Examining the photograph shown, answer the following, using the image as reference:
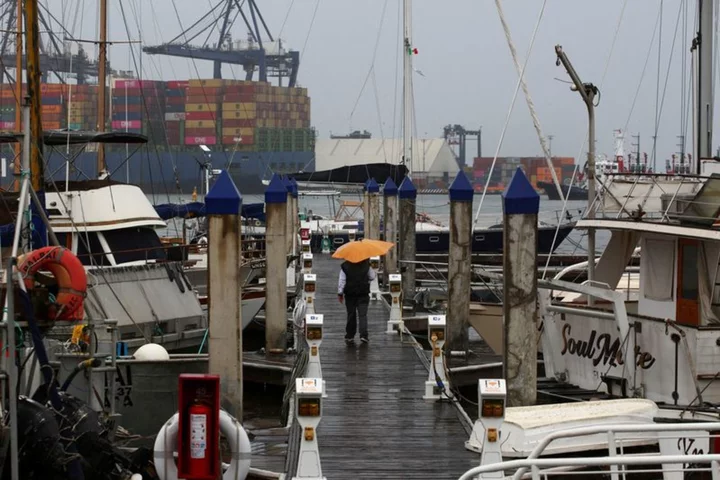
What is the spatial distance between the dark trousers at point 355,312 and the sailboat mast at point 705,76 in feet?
20.9

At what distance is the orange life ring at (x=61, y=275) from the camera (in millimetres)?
12359

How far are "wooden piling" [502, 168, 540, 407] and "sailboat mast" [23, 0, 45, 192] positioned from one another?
7.71 metres

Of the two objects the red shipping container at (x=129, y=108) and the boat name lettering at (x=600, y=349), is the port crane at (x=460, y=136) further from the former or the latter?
the boat name lettering at (x=600, y=349)

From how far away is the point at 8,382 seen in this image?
11.2 m

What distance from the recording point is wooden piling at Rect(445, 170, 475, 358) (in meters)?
19.0

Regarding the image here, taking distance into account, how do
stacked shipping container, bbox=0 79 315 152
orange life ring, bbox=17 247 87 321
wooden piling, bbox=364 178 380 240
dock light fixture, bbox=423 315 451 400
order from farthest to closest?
stacked shipping container, bbox=0 79 315 152
wooden piling, bbox=364 178 380 240
dock light fixture, bbox=423 315 451 400
orange life ring, bbox=17 247 87 321

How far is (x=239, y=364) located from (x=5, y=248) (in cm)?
872

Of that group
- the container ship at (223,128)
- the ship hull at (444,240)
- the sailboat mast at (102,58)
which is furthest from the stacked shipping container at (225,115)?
the sailboat mast at (102,58)

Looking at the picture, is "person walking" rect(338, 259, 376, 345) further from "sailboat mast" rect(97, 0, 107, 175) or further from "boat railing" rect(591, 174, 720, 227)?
"sailboat mast" rect(97, 0, 107, 175)

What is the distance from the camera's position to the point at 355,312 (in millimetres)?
19734

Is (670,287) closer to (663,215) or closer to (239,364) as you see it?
(663,215)

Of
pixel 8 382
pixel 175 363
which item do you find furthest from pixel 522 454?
pixel 175 363

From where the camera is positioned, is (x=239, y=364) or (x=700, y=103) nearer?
(x=239, y=364)

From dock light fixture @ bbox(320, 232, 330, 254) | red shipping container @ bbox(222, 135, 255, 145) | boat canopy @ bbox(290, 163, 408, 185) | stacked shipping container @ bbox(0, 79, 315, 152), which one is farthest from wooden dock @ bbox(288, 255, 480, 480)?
red shipping container @ bbox(222, 135, 255, 145)
